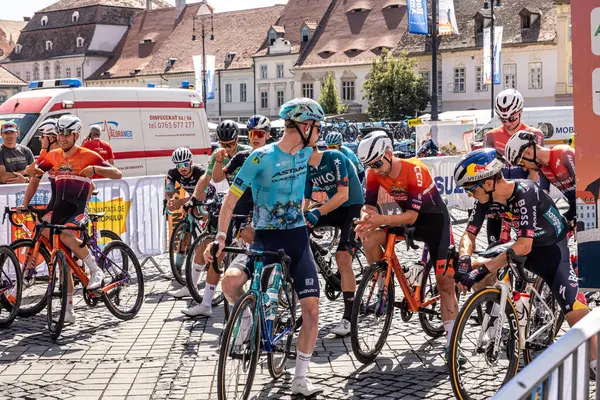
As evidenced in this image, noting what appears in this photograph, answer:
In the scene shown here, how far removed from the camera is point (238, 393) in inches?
228

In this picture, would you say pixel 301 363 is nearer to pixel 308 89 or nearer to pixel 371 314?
pixel 371 314

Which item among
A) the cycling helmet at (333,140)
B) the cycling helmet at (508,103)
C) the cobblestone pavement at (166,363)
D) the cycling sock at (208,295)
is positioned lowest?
the cobblestone pavement at (166,363)

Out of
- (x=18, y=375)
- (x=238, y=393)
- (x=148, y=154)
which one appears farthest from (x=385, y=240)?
(x=148, y=154)

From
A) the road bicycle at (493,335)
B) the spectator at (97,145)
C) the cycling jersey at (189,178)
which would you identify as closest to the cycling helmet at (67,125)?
the cycling jersey at (189,178)

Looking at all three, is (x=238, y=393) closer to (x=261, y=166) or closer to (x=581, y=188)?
(x=261, y=166)

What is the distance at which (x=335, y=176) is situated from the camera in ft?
27.6

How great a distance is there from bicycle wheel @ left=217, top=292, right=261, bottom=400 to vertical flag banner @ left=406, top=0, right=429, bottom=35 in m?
23.9

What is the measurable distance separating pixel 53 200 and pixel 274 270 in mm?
3902

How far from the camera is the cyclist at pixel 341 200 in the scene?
27.2 ft

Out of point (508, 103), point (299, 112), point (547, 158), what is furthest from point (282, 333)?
point (508, 103)

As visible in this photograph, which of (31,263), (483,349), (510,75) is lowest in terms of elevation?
(483,349)

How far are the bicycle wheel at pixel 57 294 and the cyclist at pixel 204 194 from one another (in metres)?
1.42

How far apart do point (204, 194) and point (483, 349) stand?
17.8 feet

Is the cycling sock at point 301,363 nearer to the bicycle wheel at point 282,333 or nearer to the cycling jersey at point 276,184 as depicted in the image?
the bicycle wheel at point 282,333
